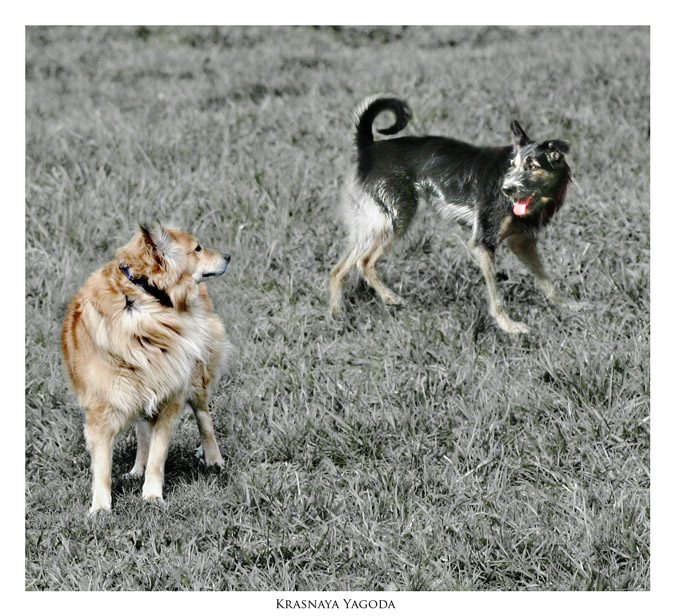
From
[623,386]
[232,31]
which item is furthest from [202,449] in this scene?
[232,31]

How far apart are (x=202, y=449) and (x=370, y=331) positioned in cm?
129

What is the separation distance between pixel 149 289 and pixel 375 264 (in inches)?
63.0

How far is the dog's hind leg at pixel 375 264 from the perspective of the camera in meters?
4.95

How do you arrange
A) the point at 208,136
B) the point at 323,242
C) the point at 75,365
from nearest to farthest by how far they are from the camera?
1. the point at 75,365
2. the point at 323,242
3. the point at 208,136

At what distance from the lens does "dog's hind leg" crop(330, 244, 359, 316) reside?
505 cm

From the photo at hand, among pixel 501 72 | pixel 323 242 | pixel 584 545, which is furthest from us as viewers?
pixel 501 72

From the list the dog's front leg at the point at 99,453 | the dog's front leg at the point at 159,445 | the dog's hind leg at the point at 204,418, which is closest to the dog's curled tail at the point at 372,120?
the dog's hind leg at the point at 204,418

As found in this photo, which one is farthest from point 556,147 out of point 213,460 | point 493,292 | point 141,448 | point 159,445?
point 141,448

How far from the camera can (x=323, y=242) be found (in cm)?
543

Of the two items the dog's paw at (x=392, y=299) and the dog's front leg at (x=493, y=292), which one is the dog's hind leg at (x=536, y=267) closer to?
the dog's front leg at (x=493, y=292)

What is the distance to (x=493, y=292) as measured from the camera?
4.88 meters

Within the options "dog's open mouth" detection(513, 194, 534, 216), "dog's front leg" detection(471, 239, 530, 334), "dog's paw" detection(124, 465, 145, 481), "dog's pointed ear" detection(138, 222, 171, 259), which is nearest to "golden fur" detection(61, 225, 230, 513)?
"dog's pointed ear" detection(138, 222, 171, 259)

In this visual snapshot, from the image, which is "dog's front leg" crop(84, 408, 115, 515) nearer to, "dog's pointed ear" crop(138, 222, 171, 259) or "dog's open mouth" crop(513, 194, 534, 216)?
"dog's pointed ear" crop(138, 222, 171, 259)
